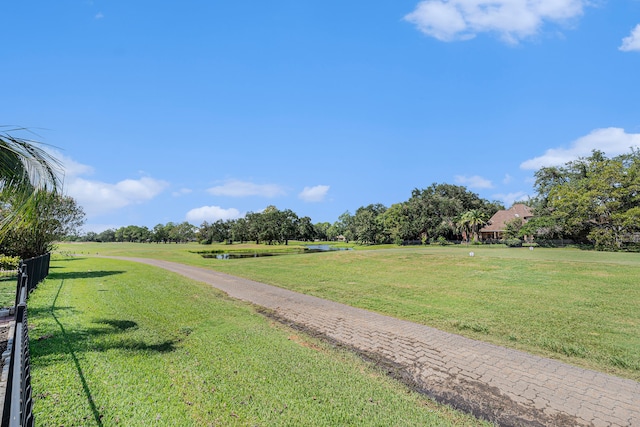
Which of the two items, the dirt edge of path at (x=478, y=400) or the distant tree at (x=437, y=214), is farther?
the distant tree at (x=437, y=214)

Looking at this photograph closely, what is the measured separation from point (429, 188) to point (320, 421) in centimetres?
8101

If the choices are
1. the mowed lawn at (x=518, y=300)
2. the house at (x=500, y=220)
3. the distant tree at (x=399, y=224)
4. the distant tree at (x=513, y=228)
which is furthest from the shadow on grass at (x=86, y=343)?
the house at (x=500, y=220)

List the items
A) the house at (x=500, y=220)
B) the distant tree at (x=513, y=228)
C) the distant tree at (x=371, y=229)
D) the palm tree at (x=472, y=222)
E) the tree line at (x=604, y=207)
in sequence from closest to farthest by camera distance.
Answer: the tree line at (x=604, y=207)
the distant tree at (x=513, y=228)
the palm tree at (x=472, y=222)
the house at (x=500, y=220)
the distant tree at (x=371, y=229)

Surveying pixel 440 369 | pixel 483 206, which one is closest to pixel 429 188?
pixel 483 206

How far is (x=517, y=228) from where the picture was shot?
53.3m

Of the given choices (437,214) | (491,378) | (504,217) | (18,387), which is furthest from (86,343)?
(437,214)

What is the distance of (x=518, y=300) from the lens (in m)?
10.5

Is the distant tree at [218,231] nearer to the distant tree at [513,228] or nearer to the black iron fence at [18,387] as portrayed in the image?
the distant tree at [513,228]

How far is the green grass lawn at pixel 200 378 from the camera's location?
3537 millimetres

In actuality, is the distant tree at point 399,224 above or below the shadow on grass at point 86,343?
above

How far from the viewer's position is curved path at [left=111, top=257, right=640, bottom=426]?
3.87 metres

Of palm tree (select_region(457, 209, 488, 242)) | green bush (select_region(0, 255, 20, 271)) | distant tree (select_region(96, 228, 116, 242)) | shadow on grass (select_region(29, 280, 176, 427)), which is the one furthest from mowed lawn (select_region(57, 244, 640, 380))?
distant tree (select_region(96, 228, 116, 242))

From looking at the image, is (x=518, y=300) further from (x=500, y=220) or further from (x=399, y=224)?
(x=500, y=220)

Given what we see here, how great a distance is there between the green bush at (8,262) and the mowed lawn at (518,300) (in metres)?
10.7
